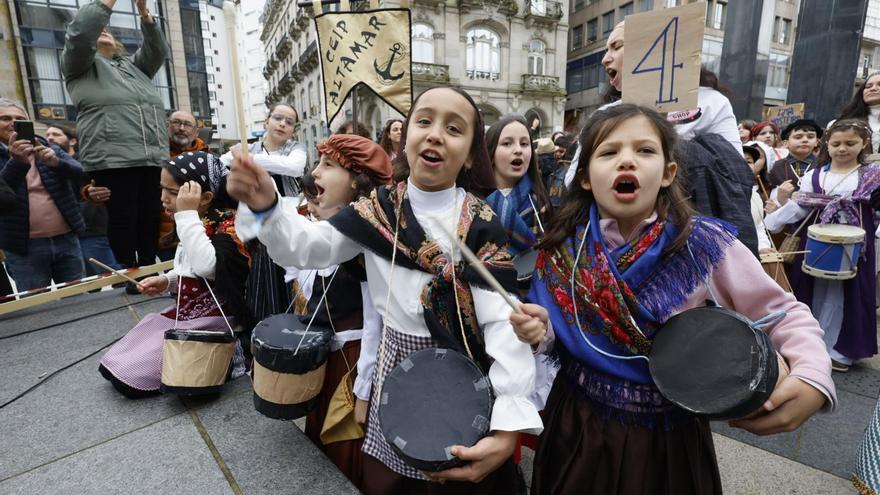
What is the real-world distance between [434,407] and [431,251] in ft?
1.62

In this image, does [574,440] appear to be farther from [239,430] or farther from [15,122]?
[15,122]

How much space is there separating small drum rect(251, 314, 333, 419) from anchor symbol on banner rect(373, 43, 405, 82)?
1.99 metres

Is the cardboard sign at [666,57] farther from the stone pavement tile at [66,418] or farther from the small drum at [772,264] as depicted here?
the stone pavement tile at [66,418]

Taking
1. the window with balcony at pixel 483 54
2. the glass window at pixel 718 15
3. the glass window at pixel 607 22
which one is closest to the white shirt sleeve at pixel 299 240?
the window with balcony at pixel 483 54

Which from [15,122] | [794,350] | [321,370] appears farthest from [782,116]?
[15,122]

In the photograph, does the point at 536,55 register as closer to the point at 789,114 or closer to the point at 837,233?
the point at 789,114

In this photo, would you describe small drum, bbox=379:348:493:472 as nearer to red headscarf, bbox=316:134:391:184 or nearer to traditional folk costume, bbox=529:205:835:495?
traditional folk costume, bbox=529:205:835:495

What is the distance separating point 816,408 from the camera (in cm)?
106

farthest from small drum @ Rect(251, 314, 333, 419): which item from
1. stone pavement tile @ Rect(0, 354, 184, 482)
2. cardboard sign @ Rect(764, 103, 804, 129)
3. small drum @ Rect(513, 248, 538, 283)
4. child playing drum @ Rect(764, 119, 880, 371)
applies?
cardboard sign @ Rect(764, 103, 804, 129)

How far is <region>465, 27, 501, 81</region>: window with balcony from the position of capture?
24.5 metres

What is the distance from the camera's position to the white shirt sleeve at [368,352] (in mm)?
1751

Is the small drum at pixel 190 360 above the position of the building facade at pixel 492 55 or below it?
below

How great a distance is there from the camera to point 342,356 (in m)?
2.10

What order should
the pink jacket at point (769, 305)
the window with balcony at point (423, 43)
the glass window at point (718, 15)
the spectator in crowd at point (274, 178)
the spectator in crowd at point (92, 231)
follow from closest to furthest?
the pink jacket at point (769, 305) < the spectator in crowd at point (274, 178) < the spectator in crowd at point (92, 231) < the window with balcony at point (423, 43) < the glass window at point (718, 15)
